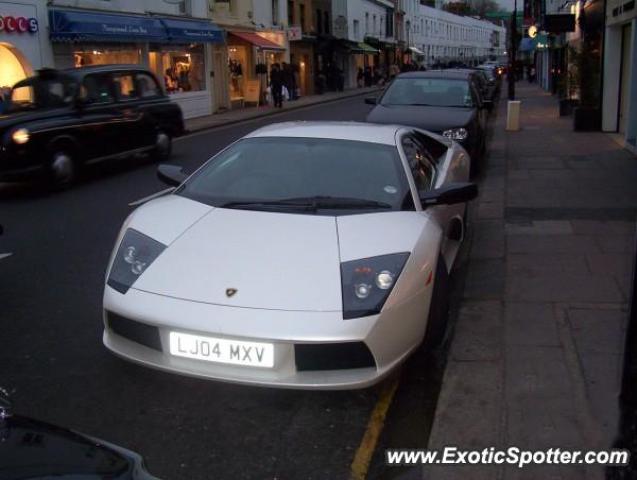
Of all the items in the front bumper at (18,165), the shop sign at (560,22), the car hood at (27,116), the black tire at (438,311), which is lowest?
the black tire at (438,311)

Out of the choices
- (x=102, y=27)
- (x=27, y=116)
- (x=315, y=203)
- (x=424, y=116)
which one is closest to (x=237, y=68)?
(x=102, y=27)

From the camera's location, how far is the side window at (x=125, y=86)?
41.0 feet

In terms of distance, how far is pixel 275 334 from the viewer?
3502 mm

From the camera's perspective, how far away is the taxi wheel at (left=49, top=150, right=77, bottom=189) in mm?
10680

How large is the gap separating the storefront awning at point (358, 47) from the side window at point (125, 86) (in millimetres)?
35737

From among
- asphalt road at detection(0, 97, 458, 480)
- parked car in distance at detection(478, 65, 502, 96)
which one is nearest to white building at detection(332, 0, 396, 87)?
parked car in distance at detection(478, 65, 502, 96)

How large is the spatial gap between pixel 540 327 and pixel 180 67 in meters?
22.3

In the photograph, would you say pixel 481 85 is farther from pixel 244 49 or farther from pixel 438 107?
pixel 244 49

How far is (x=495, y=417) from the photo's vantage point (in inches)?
147

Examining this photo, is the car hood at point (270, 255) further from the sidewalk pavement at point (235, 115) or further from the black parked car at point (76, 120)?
the sidewalk pavement at point (235, 115)

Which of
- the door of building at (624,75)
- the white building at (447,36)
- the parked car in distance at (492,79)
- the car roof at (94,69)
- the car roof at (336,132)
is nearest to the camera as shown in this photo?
the car roof at (336,132)

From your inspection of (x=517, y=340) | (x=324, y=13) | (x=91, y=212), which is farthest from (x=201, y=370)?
(x=324, y=13)

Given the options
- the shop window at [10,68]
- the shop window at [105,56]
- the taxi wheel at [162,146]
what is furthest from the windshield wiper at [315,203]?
the shop window at [105,56]

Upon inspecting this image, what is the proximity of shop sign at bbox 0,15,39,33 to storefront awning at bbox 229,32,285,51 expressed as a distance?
12353 millimetres
